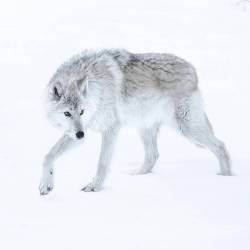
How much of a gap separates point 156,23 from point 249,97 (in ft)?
17.6

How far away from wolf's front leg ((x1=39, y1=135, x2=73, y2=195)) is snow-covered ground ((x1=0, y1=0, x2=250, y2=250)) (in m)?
0.09

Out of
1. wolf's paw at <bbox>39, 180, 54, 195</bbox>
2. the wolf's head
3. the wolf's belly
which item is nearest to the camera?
wolf's paw at <bbox>39, 180, 54, 195</bbox>

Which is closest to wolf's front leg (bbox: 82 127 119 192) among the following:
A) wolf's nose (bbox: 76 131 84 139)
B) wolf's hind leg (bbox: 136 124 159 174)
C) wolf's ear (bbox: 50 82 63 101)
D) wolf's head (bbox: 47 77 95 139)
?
wolf's head (bbox: 47 77 95 139)

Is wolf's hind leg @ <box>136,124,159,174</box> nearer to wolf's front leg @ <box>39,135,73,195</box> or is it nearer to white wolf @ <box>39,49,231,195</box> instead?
white wolf @ <box>39,49,231,195</box>

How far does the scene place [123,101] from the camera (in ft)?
22.6

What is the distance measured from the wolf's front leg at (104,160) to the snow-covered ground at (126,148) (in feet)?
0.51

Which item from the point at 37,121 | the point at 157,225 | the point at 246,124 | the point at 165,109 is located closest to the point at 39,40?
the point at 37,121

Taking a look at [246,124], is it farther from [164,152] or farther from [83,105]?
[83,105]

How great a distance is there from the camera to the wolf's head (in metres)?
6.16

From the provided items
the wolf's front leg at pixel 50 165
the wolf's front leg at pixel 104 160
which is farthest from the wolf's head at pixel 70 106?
the wolf's front leg at pixel 104 160

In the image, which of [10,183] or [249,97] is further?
[249,97]

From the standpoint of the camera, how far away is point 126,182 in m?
6.52

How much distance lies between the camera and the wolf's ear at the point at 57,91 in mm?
6230

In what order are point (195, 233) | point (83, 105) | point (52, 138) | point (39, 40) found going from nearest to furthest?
1. point (195, 233)
2. point (83, 105)
3. point (52, 138)
4. point (39, 40)
